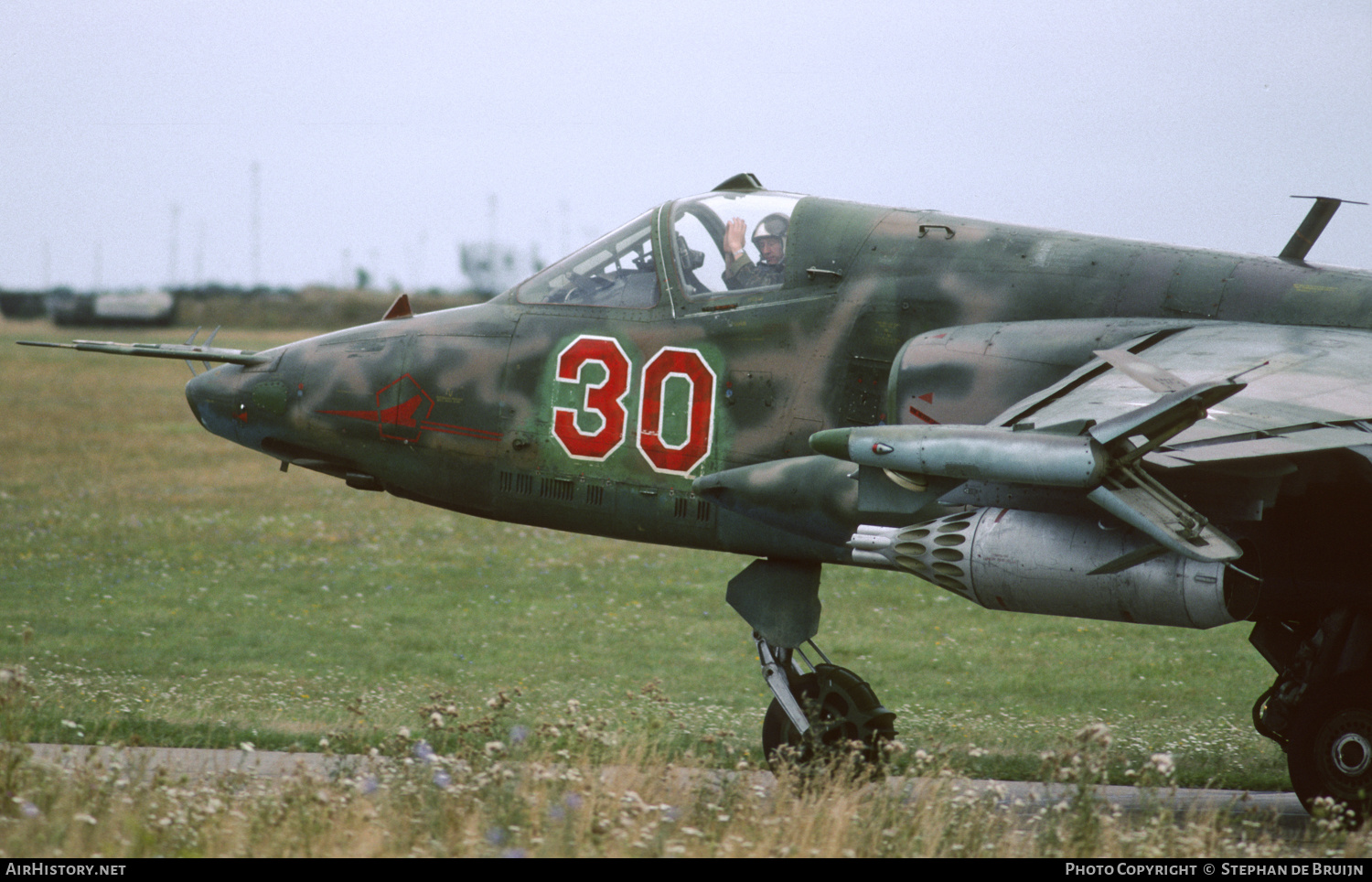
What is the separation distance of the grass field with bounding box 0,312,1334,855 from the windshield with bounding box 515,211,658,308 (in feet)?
9.48

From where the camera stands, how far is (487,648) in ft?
53.5

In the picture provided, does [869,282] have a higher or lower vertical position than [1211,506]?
higher

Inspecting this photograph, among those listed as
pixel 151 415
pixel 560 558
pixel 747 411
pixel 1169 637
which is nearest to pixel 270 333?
pixel 151 415

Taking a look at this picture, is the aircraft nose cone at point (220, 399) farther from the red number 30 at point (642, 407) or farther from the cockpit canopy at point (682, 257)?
the red number 30 at point (642, 407)

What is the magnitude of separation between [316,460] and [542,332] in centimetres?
225

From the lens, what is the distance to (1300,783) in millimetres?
8648

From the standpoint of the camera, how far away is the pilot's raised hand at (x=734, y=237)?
958cm

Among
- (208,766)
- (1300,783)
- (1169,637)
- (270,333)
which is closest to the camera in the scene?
(1300,783)

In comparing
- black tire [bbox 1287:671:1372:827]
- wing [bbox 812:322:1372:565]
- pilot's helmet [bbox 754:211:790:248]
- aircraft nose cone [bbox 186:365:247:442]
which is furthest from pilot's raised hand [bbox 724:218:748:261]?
black tire [bbox 1287:671:1372:827]

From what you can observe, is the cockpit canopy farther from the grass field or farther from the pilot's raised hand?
the grass field

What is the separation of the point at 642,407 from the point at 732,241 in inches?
55.0

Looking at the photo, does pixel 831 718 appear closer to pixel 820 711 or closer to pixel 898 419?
pixel 820 711

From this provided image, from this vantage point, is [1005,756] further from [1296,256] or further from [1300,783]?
[1296,256]

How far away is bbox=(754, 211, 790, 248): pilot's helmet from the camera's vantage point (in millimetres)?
9461
